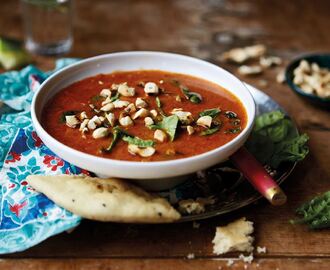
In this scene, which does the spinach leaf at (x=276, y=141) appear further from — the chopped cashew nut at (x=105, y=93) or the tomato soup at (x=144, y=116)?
the chopped cashew nut at (x=105, y=93)

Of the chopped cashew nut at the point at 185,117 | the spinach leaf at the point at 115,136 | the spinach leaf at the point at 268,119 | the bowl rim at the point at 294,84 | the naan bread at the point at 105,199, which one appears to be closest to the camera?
the naan bread at the point at 105,199

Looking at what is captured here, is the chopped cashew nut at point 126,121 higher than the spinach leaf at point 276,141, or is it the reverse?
the chopped cashew nut at point 126,121

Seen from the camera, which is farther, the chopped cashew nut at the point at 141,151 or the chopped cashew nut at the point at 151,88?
the chopped cashew nut at the point at 151,88

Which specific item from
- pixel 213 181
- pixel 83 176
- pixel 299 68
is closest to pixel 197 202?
pixel 213 181

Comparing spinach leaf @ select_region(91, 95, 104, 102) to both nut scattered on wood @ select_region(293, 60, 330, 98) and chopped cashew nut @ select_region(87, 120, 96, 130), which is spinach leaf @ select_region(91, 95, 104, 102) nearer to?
chopped cashew nut @ select_region(87, 120, 96, 130)

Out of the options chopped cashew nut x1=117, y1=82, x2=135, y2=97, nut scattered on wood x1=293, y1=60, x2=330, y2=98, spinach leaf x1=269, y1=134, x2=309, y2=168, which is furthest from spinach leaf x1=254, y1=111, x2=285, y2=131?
chopped cashew nut x1=117, y1=82, x2=135, y2=97

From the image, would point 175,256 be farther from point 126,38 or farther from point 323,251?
point 126,38

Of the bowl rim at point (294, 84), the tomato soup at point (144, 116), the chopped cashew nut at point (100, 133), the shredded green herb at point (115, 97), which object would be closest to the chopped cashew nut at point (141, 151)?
the tomato soup at point (144, 116)

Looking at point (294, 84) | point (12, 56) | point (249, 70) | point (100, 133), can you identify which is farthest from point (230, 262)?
point (12, 56)

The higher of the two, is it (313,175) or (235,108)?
(235,108)
